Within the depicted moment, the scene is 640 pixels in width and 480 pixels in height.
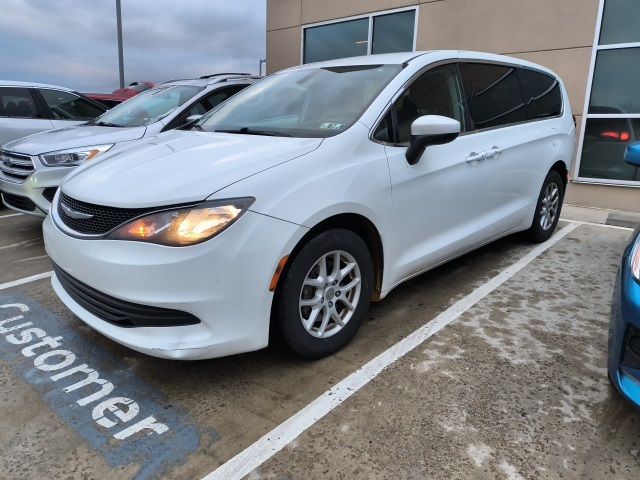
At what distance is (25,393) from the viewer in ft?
7.95

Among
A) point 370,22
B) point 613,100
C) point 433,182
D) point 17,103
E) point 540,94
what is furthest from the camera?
point 370,22

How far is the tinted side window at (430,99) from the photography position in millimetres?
3006

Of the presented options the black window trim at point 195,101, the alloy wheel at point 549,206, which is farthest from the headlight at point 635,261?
the black window trim at point 195,101

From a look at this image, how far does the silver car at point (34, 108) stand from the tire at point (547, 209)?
6103 mm

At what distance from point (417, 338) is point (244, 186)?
1.45m

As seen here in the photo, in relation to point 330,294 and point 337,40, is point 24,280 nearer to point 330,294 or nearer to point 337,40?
point 330,294

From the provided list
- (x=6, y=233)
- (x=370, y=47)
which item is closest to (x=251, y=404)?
(x=6, y=233)

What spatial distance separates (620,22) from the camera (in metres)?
6.69

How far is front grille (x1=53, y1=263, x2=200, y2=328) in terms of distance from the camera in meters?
2.20

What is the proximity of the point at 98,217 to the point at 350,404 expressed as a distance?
1.50 metres

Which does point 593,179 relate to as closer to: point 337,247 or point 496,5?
point 496,5

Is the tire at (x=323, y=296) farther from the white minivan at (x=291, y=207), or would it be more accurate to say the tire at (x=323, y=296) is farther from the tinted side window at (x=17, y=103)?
the tinted side window at (x=17, y=103)

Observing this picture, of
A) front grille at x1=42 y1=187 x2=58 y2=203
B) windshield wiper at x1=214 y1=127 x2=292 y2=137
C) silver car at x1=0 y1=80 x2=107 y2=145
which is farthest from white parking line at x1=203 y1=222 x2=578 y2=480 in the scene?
silver car at x1=0 y1=80 x2=107 y2=145

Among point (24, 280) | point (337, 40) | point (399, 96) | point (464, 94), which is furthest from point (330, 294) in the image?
point (337, 40)
